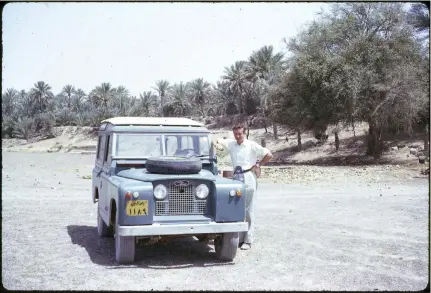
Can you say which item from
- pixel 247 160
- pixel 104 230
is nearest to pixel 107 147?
pixel 104 230

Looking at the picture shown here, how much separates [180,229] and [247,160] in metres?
1.90

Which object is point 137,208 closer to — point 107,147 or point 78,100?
point 107,147

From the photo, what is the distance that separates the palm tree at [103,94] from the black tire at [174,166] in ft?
281

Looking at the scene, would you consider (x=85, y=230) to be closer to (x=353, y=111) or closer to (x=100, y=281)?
(x=100, y=281)

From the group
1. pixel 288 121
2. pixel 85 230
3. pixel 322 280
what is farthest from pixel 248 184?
pixel 288 121

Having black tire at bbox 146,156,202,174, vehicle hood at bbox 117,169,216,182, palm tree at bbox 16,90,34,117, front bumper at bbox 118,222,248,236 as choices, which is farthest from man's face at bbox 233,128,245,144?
palm tree at bbox 16,90,34,117

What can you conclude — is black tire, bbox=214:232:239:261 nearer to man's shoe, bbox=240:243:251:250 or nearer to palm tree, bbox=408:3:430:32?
man's shoe, bbox=240:243:251:250

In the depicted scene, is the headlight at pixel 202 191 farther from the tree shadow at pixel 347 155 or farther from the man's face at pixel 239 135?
the tree shadow at pixel 347 155

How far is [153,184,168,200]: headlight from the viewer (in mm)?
6215

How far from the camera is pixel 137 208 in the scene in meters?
6.01

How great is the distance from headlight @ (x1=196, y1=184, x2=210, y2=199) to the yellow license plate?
2.47ft

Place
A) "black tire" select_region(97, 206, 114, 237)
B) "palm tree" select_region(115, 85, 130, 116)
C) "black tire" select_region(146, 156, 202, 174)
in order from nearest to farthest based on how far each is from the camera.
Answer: "black tire" select_region(146, 156, 202, 174), "black tire" select_region(97, 206, 114, 237), "palm tree" select_region(115, 85, 130, 116)

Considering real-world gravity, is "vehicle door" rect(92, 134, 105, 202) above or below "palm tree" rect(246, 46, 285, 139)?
below

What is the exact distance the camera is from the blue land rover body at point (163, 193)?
6035 millimetres
